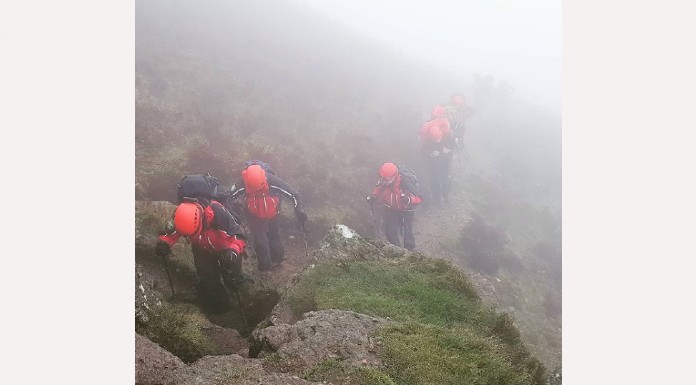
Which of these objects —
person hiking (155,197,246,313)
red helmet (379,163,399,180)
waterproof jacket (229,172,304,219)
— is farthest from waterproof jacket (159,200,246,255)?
red helmet (379,163,399,180)

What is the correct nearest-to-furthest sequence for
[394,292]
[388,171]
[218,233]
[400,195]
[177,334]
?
[177,334], [394,292], [218,233], [388,171], [400,195]

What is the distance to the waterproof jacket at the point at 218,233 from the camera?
705 cm

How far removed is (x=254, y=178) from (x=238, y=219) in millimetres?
1248

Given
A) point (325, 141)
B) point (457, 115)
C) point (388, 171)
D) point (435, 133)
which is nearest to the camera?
point (388, 171)

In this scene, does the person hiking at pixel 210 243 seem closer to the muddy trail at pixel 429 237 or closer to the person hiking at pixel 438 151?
the muddy trail at pixel 429 237

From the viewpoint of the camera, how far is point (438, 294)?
6809mm

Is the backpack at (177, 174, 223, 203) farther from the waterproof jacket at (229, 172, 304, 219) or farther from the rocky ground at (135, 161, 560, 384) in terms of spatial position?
the waterproof jacket at (229, 172, 304, 219)

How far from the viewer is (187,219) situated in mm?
6527

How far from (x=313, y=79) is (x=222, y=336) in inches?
586

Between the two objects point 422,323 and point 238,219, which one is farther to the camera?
point 238,219

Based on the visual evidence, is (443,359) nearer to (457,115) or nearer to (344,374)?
(344,374)

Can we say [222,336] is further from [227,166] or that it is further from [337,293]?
[227,166]

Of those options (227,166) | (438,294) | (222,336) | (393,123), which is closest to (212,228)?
(222,336)

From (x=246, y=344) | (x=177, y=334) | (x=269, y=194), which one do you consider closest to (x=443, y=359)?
(x=246, y=344)
